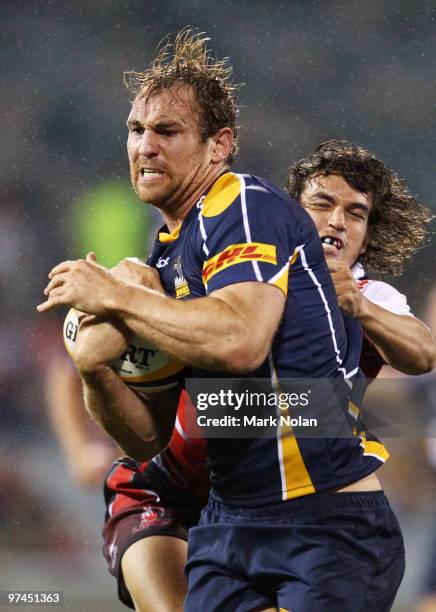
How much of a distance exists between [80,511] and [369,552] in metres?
3.43

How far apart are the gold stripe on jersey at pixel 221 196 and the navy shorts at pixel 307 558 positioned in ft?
2.16

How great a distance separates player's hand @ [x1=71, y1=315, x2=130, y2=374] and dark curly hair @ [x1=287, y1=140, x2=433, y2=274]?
142 centimetres

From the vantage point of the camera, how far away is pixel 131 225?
17.9 ft

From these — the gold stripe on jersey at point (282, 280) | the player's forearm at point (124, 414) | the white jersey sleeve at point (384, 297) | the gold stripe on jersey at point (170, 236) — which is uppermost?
the gold stripe on jersey at point (170, 236)

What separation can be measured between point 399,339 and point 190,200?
74 cm

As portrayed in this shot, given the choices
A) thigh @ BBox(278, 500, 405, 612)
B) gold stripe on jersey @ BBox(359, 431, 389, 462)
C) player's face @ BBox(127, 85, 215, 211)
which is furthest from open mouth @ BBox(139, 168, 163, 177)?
thigh @ BBox(278, 500, 405, 612)

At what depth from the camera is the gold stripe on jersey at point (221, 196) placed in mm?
1902

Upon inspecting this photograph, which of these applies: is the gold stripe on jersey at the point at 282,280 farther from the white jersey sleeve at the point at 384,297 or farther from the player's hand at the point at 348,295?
the white jersey sleeve at the point at 384,297

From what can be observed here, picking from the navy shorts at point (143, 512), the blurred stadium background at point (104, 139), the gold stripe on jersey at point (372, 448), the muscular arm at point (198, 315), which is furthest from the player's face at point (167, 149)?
the blurred stadium background at point (104, 139)

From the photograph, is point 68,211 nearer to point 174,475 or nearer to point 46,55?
point 46,55

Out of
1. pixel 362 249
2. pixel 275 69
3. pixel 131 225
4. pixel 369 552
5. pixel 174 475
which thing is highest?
pixel 275 69

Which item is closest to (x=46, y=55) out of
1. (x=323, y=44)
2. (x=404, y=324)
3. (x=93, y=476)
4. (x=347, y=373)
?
(x=323, y=44)

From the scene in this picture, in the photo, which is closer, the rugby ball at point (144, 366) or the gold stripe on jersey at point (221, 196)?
the gold stripe on jersey at point (221, 196)

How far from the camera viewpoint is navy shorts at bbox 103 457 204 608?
2.79 metres
